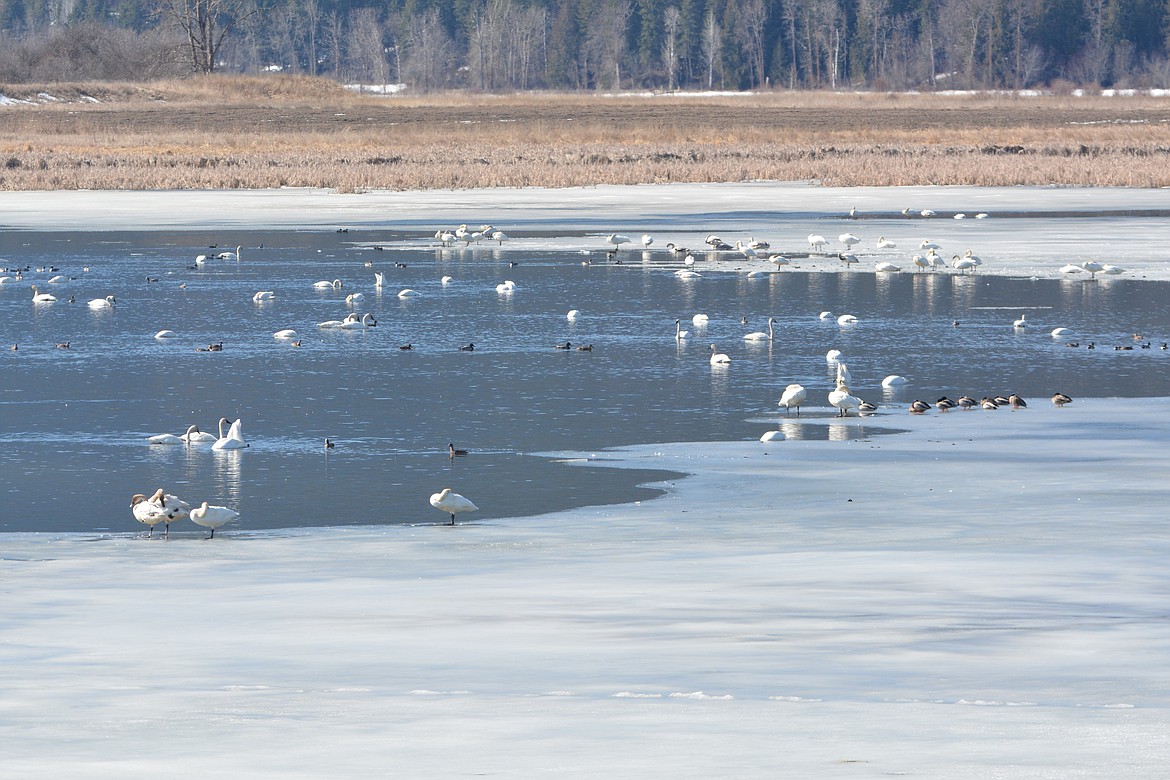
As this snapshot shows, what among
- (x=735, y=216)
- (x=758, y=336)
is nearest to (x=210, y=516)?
(x=758, y=336)

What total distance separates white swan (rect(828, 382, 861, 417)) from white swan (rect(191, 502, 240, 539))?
4510 millimetres

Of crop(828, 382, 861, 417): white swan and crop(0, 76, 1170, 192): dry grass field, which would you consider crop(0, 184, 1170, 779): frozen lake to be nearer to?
crop(828, 382, 861, 417): white swan

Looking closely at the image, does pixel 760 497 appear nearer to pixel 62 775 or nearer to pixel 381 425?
pixel 381 425

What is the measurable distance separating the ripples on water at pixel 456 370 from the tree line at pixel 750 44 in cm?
9990

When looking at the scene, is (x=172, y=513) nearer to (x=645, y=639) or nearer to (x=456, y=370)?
(x=645, y=639)

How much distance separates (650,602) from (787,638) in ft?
2.48

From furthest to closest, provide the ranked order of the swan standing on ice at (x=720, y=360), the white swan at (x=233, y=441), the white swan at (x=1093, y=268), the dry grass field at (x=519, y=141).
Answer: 1. the dry grass field at (x=519, y=141)
2. the white swan at (x=1093, y=268)
3. the swan standing on ice at (x=720, y=360)
4. the white swan at (x=233, y=441)

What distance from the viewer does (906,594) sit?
6777mm

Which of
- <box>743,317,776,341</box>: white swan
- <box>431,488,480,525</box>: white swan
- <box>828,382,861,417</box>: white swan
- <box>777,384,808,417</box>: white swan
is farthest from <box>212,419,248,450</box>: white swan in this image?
<box>743,317,776,341</box>: white swan

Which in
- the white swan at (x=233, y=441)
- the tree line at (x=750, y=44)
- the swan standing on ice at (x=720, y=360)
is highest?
the tree line at (x=750, y=44)

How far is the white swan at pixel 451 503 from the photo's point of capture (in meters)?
8.39

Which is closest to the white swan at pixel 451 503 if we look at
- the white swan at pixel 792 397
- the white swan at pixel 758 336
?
the white swan at pixel 792 397

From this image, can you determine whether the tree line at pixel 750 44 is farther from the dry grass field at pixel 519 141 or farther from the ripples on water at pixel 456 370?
the ripples on water at pixel 456 370

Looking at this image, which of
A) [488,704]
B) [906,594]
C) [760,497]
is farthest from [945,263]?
[488,704]
